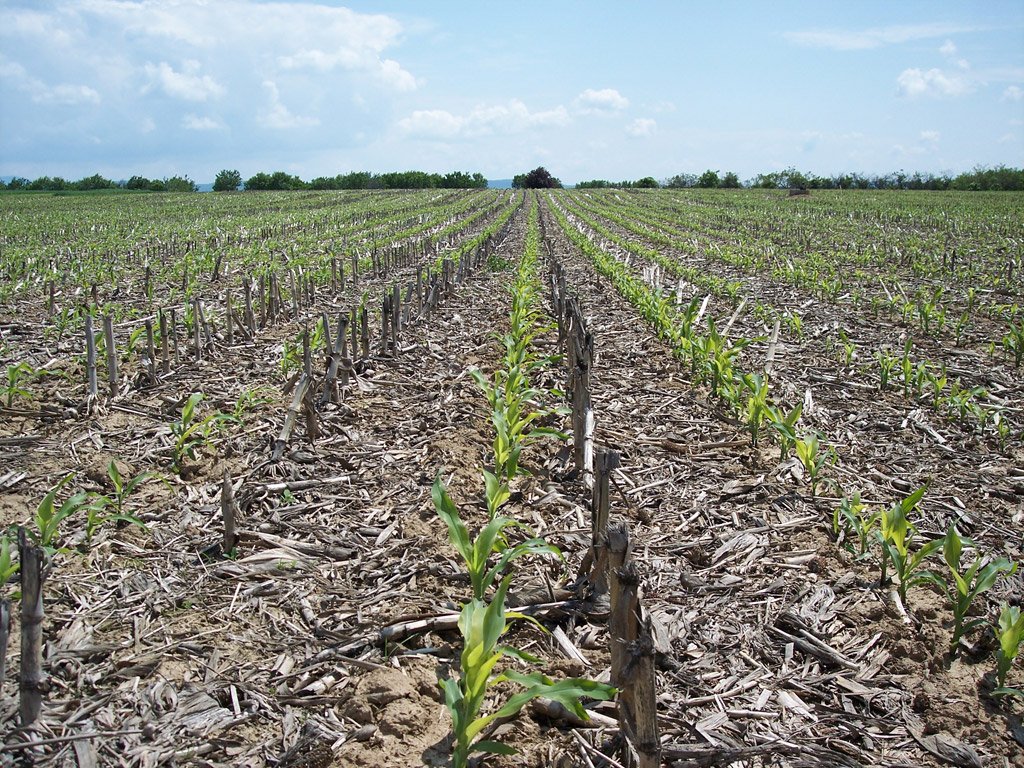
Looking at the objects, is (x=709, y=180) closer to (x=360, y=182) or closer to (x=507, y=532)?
(x=360, y=182)

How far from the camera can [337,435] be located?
520 centimetres

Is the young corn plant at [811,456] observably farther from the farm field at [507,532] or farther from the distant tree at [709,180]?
the distant tree at [709,180]

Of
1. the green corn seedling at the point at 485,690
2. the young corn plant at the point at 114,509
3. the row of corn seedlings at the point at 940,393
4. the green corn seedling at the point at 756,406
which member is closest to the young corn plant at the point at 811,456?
the green corn seedling at the point at 756,406

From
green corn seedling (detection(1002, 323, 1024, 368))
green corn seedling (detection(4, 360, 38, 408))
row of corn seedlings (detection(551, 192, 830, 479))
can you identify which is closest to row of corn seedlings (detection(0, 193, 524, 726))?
green corn seedling (detection(4, 360, 38, 408))

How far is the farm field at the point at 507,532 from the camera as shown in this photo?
2545mm

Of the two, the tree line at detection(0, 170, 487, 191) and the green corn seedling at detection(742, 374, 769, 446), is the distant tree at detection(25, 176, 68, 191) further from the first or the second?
the green corn seedling at detection(742, 374, 769, 446)

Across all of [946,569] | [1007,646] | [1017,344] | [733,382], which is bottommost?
[946,569]

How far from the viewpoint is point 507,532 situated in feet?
12.9

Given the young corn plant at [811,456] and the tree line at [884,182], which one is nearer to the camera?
the young corn plant at [811,456]

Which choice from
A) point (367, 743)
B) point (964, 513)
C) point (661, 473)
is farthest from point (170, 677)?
point (964, 513)

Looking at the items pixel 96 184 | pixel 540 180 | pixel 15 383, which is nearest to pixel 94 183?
pixel 96 184

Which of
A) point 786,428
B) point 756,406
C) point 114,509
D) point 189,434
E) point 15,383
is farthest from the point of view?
point 15,383

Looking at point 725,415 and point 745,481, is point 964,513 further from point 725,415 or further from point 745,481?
point 725,415

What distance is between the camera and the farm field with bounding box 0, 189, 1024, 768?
8.35 ft
